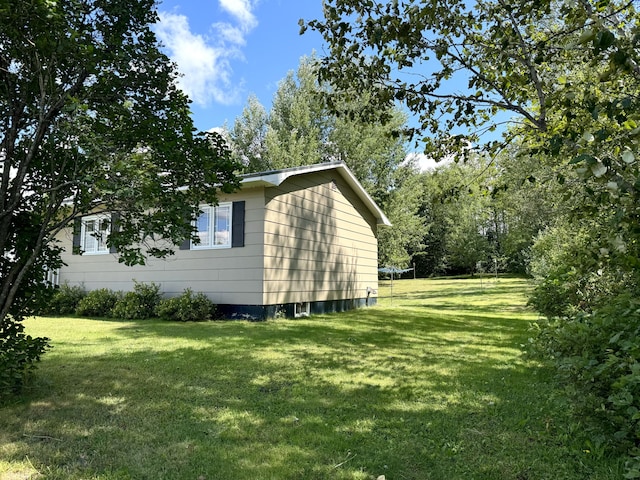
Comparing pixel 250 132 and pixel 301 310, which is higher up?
pixel 250 132

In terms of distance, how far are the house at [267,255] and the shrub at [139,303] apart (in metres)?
0.35

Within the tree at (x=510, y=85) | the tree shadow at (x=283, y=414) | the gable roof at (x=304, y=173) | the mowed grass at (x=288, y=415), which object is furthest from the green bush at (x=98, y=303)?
the tree at (x=510, y=85)

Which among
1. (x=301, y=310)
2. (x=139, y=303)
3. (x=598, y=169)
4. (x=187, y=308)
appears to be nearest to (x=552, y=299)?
(x=598, y=169)

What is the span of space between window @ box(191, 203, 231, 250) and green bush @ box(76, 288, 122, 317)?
3.05 metres

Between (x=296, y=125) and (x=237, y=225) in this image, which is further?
(x=296, y=125)

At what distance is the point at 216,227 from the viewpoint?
10.6 meters

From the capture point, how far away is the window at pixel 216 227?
10.4 metres

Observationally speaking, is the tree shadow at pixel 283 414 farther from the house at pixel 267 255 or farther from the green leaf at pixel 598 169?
the house at pixel 267 255

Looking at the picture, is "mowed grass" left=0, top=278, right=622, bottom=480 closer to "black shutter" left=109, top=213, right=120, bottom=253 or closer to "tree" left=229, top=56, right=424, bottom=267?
"black shutter" left=109, top=213, right=120, bottom=253

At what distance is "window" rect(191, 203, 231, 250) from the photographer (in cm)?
1041

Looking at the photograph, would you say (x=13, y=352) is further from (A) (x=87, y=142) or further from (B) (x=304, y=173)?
(B) (x=304, y=173)

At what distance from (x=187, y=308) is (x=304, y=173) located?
4.57m

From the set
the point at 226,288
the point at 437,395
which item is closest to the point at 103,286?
the point at 226,288

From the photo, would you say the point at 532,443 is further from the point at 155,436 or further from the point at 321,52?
the point at 321,52
